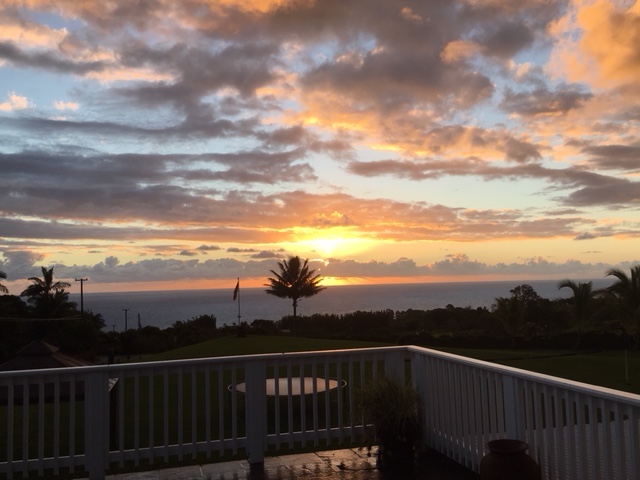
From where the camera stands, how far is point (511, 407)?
3.78 metres

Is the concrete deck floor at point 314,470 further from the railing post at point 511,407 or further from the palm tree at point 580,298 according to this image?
the palm tree at point 580,298

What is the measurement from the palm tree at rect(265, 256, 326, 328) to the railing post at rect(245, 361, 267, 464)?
1413 inches

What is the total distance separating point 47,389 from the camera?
9508 mm

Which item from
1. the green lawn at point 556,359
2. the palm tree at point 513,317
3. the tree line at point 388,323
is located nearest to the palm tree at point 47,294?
the tree line at point 388,323

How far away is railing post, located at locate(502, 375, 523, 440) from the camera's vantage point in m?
3.74

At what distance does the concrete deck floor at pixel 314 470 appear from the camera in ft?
14.2

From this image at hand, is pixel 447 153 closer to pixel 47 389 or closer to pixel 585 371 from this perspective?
pixel 585 371

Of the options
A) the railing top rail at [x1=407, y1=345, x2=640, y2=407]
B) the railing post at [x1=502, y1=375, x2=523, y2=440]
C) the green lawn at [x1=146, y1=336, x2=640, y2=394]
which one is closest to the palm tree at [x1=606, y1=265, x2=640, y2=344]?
the green lawn at [x1=146, y1=336, x2=640, y2=394]

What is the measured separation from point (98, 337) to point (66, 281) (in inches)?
507

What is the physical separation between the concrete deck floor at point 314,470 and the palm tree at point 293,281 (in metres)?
35.9

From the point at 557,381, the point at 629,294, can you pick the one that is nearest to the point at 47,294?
the point at 629,294

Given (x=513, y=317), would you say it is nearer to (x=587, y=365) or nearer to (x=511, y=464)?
(x=587, y=365)

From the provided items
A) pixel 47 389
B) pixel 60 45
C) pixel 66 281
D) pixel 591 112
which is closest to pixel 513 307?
pixel 591 112

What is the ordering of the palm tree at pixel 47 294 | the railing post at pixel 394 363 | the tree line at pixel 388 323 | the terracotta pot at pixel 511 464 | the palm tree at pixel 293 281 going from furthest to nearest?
1. the palm tree at pixel 293 281
2. the palm tree at pixel 47 294
3. the tree line at pixel 388 323
4. the railing post at pixel 394 363
5. the terracotta pot at pixel 511 464
